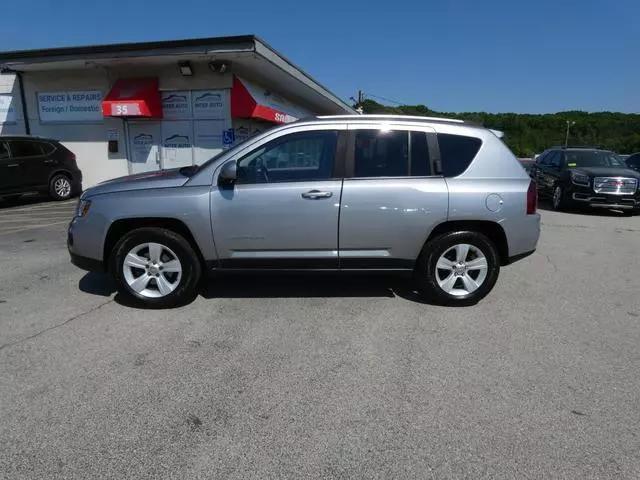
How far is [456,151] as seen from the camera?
4199 mm

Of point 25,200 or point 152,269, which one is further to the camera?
point 25,200

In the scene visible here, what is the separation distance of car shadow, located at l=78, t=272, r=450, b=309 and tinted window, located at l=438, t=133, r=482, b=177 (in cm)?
117

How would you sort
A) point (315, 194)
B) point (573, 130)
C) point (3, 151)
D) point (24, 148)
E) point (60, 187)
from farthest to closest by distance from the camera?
point (573, 130) < point (60, 187) < point (24, 148) < point (3, 151) < point (315, 194)

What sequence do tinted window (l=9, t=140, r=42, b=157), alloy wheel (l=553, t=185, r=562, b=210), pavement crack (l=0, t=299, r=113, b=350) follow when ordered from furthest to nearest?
alloy wheel (l=553, t=185, r=562, b=210)
tinted window (l=9, t=140, r=42, b=157)
pavement crack (l=0, t=299, r=113, b=350)

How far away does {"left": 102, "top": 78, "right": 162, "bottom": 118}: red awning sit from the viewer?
12.3m

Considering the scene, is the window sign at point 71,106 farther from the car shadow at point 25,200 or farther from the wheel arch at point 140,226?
the wheel arch at point 140,226

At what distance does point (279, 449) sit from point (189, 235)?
97.5 inches

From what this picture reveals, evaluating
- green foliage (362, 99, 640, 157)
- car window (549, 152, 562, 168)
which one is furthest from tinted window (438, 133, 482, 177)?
green foliage (362, 99, 640, 157)

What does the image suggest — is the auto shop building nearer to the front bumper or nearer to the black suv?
the black suv

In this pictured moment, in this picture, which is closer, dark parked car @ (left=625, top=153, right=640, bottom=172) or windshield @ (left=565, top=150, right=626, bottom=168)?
windshield @ (left=565, top=150, right=626, bottom=168)

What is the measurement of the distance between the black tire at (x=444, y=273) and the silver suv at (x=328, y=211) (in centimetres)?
1

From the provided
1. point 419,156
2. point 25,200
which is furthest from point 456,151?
point 25,200

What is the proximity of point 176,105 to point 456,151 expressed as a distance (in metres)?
11.0

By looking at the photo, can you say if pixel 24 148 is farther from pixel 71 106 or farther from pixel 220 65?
pixel 220 65
